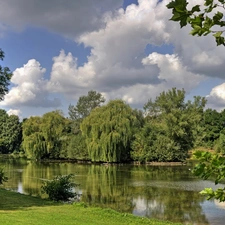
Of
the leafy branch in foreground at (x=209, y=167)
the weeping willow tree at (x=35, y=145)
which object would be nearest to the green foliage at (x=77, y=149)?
the weeping willow tree at (x=35, y=145)

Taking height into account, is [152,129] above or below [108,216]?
above

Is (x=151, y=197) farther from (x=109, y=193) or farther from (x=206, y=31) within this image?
(x=206, y=31)

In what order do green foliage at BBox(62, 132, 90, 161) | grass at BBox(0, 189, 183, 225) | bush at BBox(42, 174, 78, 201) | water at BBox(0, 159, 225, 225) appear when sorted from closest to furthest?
grass at BBox(0, 189, 183, 225) → water at BBox(0, 159, 225, 225) → bush at BBox(42, 174, 78, 201) → green foliage at BBox(62, 132, 90, 161)

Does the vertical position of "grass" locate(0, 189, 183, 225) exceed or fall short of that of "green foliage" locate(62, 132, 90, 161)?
it falls short

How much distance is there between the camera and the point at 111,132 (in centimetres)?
4094

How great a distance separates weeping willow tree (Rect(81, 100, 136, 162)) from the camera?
4062 centimetres

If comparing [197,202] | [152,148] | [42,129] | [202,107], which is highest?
[202,107]

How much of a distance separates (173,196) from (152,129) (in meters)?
28.0

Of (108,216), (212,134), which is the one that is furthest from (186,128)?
(108,216)

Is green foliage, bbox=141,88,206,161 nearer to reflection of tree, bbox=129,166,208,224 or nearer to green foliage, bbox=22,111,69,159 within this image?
green foliage, bbox=22,111,69,159

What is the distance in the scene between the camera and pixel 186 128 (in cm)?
4550

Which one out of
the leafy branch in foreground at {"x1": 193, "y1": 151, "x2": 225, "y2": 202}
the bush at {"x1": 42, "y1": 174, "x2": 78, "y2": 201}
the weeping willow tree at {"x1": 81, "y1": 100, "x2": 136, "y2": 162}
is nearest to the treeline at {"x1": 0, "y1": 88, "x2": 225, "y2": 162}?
the weeping willow tree at {"x1": 81, "y1": 100, "x2": 136, "y2": 162}

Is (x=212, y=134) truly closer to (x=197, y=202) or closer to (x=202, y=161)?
(x=197, y=202)

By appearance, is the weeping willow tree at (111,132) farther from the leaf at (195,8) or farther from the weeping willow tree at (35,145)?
the leaf at (195,8)
